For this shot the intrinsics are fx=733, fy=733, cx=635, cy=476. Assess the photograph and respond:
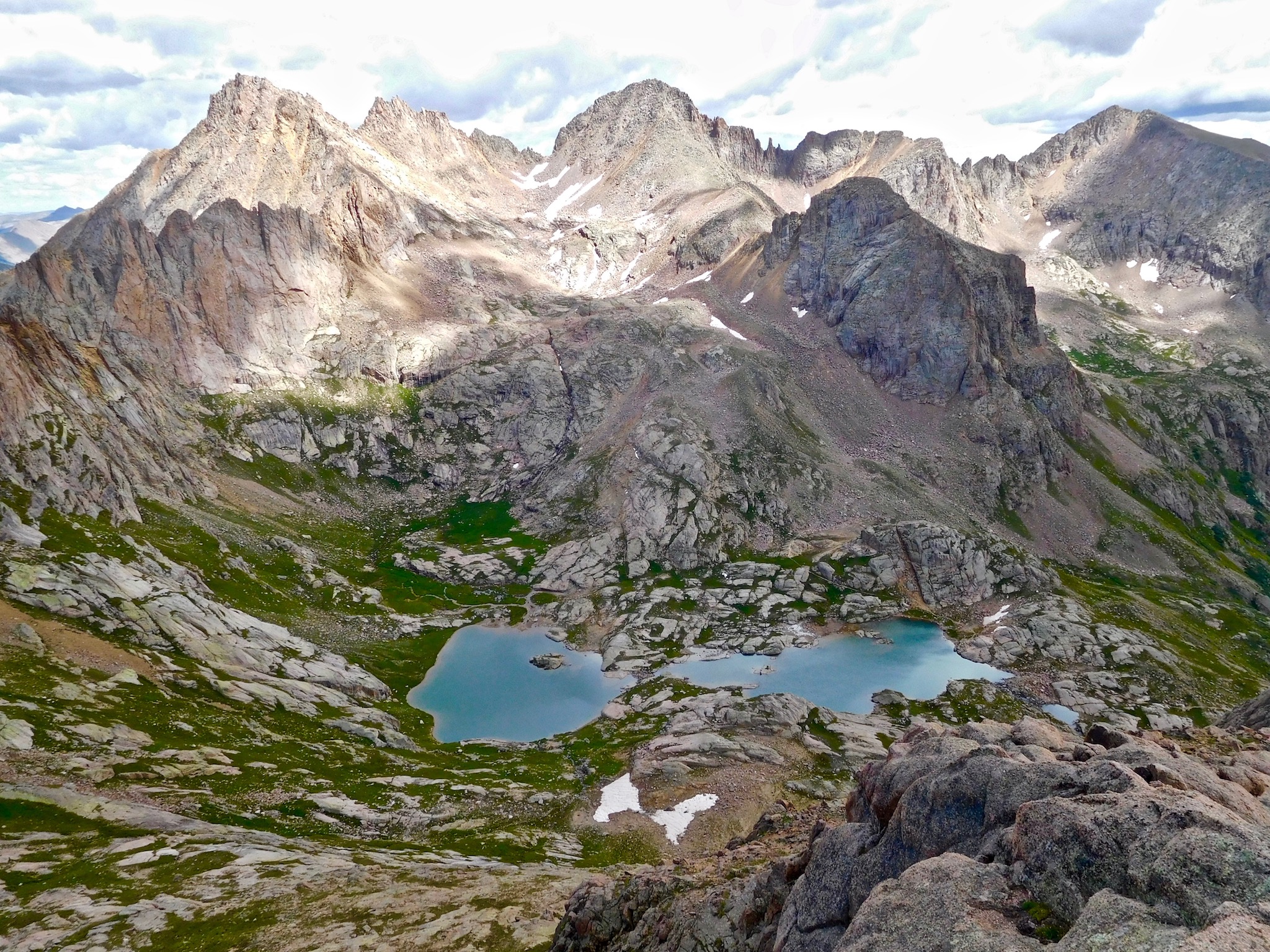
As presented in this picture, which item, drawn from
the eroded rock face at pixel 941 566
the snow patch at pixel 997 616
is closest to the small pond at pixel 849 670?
the snow patch at pixel 997 616

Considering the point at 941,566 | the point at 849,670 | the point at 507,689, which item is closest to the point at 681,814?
the point at 507,689

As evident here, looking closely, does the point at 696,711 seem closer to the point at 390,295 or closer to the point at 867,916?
the point at 867,916

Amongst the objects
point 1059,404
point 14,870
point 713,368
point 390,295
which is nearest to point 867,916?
point 14,870

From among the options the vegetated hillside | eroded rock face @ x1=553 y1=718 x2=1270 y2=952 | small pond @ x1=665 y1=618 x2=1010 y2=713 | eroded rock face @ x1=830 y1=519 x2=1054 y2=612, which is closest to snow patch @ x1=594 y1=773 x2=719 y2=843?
the vegetated hillside

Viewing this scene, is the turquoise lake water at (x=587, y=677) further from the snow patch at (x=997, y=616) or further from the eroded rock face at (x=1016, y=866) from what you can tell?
the eroded rock face at (x=1016, y=866)

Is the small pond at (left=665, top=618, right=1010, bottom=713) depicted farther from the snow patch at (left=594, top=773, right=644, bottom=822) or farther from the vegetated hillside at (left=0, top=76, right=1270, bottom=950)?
the snow patch at (left=594, top=773, right=644, bottom=822)

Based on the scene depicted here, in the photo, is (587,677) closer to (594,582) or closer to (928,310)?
(594,582)
